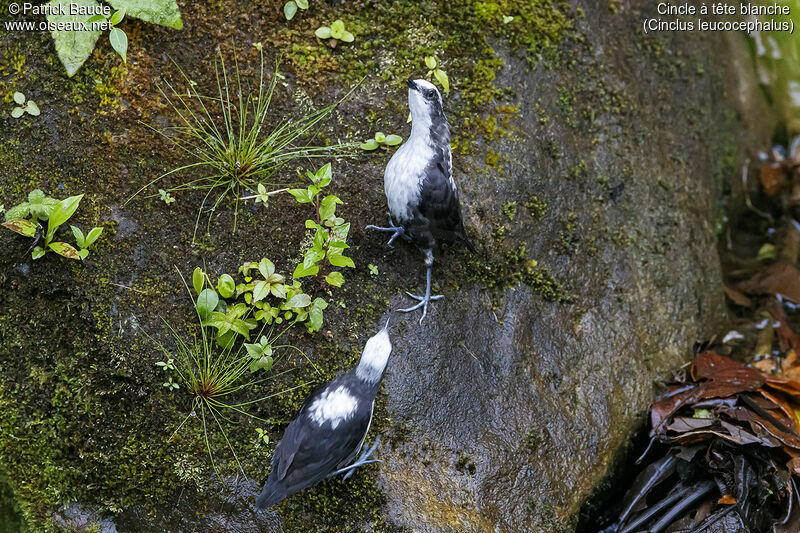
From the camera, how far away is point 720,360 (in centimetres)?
391

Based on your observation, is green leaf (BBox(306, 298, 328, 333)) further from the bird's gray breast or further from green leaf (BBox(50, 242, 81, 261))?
green leaf (BBox(50, 242, 81, 261))

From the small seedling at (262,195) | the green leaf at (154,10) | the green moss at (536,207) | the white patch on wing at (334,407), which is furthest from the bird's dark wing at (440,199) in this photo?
the green leaf at (154,10)

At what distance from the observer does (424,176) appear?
310cm

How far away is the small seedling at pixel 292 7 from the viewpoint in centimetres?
355

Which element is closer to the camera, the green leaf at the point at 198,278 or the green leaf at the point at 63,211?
the green leaf at the point at 63,211

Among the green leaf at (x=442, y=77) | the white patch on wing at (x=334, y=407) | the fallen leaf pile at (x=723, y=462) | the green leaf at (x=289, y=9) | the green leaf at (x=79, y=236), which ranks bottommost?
the fallen leaf pile at (x=723, y=462)

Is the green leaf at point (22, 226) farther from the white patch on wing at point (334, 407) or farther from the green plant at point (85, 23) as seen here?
the white patch on wing at point (334, 407)

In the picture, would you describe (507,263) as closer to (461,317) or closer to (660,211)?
(461,317)

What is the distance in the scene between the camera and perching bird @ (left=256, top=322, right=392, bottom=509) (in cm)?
283

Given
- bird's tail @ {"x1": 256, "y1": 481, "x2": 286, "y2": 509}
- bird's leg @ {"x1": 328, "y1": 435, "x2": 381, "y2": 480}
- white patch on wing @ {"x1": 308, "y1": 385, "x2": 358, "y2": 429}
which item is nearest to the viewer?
bird's tail @ {"x1": 256, "y1": 481, "x2": 286, "y2": 509}

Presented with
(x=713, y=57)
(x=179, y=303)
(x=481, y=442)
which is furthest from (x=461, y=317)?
(x=713, y=57)

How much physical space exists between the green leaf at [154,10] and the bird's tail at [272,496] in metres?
2.36

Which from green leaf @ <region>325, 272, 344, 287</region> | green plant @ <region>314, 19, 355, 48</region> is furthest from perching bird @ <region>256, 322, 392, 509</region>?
green plant @ <region>314, 19, 355, 48</region>

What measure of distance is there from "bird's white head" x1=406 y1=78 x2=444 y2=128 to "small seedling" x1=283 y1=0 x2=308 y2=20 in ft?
3.01
